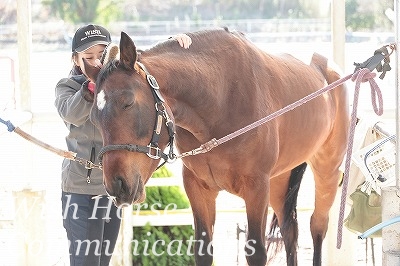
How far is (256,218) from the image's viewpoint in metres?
3.30

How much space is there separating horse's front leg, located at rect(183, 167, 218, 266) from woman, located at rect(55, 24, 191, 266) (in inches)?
17.9

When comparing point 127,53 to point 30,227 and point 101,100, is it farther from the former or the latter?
point 30,227

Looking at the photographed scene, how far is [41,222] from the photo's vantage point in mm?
4664

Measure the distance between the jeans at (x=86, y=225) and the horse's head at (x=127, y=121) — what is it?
564 mm

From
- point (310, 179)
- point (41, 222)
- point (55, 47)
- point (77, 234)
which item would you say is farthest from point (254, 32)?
point (77, 234)

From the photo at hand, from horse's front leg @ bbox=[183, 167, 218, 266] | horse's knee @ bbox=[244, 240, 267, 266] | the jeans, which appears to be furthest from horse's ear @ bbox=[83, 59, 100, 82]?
horse's knee @ bbox=[244, 240, 267, 266]

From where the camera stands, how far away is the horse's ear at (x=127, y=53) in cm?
255

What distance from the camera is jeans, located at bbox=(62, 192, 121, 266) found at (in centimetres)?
314

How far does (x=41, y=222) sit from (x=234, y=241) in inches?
64.1

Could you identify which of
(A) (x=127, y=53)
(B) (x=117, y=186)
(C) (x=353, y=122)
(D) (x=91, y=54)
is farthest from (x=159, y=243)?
(A) (x=127, y=53)

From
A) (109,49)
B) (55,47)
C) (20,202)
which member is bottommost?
(20,202)

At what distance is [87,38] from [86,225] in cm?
83

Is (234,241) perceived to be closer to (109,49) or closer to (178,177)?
(178,177)

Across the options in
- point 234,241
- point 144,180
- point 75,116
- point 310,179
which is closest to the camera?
point 144,180
